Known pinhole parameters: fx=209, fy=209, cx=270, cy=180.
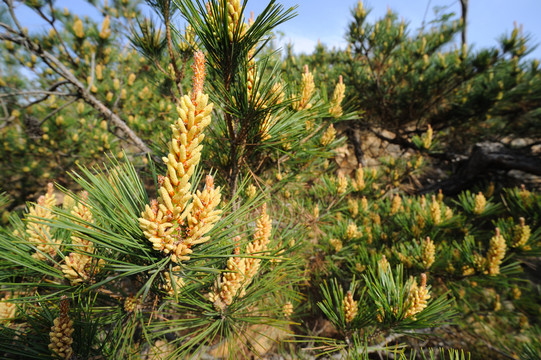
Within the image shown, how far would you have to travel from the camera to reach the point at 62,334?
0.38 metres

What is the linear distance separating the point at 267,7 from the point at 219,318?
2.16 ft

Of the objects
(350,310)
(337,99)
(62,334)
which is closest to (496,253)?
(350,310)

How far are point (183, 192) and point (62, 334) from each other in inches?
14.9

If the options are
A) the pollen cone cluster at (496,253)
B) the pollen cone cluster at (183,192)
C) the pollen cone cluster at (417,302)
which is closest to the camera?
the pollen cone cluster at (183,192)

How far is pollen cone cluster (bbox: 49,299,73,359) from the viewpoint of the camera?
1.24ft

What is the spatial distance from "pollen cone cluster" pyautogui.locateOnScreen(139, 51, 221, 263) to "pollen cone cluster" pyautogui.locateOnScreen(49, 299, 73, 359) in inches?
9.7

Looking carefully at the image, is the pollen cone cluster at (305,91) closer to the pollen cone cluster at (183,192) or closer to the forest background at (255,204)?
the forest background at (255,204)

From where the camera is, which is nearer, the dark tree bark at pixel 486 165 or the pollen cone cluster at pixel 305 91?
the pollen cone cluster at pixel 305 91

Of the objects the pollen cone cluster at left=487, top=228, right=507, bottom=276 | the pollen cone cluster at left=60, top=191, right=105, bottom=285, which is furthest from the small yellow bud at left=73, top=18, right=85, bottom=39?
the pollen cone cluster at left=487, top=228, right=507, bottom=276

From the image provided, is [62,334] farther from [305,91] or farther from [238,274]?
[305,91]

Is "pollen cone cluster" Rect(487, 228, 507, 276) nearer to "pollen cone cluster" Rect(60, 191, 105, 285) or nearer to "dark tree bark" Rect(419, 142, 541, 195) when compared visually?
"dark tree bark" Rect(419, 142, 541, 195)

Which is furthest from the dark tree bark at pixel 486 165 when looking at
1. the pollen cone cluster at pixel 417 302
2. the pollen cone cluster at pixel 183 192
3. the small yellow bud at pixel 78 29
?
the small yellow bud at pixel 78 29

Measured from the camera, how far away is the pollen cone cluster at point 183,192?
0.95 feet

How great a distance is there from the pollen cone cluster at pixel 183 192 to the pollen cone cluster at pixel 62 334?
245 millimetres
